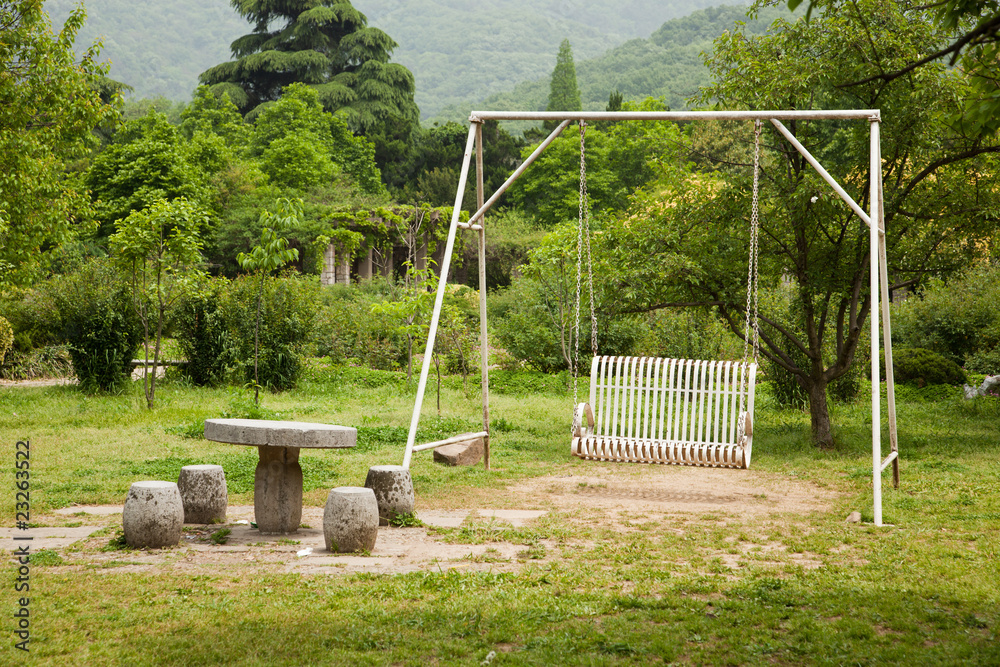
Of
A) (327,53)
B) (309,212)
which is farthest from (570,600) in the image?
(327,53)

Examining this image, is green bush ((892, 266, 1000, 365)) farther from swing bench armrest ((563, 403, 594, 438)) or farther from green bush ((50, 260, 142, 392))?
green bush ((50, 260, 142, 392))

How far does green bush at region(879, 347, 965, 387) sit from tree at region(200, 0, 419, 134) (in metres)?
33.7

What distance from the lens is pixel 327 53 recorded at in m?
50.0

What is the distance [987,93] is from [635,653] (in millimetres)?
3283

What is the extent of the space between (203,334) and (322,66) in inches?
1398

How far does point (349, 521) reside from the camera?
592cm

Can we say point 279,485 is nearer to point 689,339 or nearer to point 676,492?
point 676,492

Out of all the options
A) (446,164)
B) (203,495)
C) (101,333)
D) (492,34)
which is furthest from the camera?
(492,34)

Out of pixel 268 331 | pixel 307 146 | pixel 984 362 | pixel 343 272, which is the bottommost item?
pixel 984 362

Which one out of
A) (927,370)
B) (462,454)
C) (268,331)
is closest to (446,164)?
(268,331)

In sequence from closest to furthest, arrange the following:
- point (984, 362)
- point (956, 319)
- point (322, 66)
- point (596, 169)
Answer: point (984, 362) → point (956, 319) → point (596, 169) → point (322, 66)

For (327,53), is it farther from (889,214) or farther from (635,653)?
(635,653)

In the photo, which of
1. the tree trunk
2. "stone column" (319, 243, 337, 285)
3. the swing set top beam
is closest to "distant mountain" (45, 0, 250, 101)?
"stone column" (319, 243, 337, 285)

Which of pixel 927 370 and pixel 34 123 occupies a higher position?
pixel 34 123
